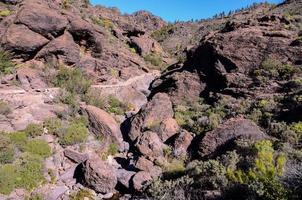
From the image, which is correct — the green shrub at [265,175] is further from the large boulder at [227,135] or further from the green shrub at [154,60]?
the green shrub at [154,60]

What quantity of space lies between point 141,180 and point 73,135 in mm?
4275

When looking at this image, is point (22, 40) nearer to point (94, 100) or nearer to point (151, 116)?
point (94, 100)

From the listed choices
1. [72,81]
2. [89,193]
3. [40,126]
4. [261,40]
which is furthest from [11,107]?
[261,40]

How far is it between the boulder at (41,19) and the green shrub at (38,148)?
347 inches

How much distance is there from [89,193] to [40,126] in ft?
14.5

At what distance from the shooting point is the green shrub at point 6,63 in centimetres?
1898

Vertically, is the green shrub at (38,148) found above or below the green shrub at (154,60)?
below

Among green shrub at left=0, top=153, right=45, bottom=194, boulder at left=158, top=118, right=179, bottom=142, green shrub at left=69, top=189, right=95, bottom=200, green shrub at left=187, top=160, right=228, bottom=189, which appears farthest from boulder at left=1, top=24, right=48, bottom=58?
green shrub at left=187, top=160, right=228, bottom=189

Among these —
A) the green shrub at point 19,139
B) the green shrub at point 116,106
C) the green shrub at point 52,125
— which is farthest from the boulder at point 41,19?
the green shrub at point 19,139

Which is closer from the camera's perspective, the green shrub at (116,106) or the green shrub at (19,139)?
the green shrub at (19,139)

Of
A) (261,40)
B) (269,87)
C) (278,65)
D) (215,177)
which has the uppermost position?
(261,40)

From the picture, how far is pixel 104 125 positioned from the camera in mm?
16938

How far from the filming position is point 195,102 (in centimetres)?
2002

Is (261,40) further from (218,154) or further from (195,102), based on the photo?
(218,154)
